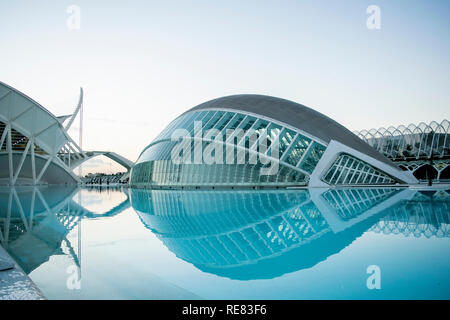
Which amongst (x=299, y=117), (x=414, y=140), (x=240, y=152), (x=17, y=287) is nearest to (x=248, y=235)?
(x=17, y=287)

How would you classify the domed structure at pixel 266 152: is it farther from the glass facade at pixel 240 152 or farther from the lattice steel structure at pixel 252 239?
the lattice steel structure at pixel 252 239

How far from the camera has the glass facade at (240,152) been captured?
29203 mm

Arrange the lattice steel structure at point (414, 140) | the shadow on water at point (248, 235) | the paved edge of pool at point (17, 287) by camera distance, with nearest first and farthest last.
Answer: the paved edge of pool at point (17, 287), the shadow on water at point (248, 235), the lattice steel structure at point (414, 140)

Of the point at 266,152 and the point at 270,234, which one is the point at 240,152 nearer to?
the point at 266,152

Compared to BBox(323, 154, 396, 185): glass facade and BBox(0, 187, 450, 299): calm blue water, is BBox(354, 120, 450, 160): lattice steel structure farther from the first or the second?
BBox(0, 187, 450, 299): calm blue water

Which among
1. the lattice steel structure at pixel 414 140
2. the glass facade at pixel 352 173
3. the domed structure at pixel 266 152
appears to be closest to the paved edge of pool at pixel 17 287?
the domed structure at pixel 266 152

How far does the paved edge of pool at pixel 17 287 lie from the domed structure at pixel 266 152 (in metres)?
25.6

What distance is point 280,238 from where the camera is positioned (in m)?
6.90

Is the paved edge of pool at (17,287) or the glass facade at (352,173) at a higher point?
the paved edge of pool at (17,287)

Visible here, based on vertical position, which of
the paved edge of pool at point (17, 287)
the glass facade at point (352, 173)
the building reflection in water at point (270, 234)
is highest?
the paved edge of pool at point (17, 287)

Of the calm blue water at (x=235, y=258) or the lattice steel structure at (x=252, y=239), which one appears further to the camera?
the lattice steel structure at (x=252, y=239)

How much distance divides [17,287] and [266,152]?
2614 cm

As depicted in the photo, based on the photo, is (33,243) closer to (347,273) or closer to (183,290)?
(183,290)
